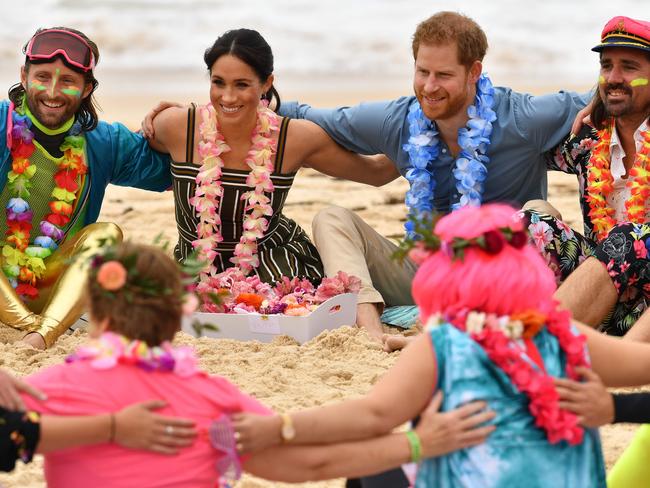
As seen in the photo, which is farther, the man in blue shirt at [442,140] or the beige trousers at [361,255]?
the beige trousers at [361,255]

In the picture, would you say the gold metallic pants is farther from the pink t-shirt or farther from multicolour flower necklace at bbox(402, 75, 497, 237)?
the pink t-shirt

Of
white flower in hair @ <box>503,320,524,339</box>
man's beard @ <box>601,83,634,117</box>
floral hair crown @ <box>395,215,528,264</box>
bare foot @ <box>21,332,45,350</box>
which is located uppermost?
man's beard @ <box>601,83,634,117</box>

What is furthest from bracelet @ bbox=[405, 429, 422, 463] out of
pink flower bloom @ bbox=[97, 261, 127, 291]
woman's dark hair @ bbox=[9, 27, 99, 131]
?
woman's dark hair @ bbox=[9, 27, 99, 131]

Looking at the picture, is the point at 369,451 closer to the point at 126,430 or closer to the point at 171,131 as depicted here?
the point at 126,430

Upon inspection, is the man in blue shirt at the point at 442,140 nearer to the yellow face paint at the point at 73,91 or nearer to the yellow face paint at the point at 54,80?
the yellow face paint at the point at 73,91

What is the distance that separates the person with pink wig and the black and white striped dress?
3504mm

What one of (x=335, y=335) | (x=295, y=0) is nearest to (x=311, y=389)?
(x=335, y=335)

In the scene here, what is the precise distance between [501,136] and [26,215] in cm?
258

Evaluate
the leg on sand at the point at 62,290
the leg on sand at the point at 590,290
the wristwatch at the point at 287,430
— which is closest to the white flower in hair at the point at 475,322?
the wristwatch at the point at 287,430

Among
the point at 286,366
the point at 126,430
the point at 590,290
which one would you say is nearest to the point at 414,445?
the point at 126,430

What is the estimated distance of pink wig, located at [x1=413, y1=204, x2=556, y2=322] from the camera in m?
3.00

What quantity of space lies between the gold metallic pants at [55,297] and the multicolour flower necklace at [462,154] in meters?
1.65

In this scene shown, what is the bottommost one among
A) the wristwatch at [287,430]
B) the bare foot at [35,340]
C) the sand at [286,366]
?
the sand at [286,366]

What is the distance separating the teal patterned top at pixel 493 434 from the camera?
300cm
